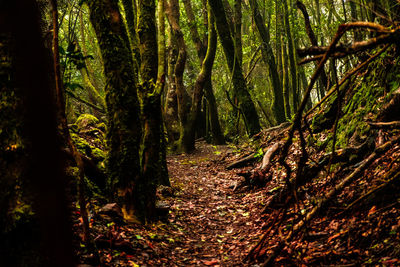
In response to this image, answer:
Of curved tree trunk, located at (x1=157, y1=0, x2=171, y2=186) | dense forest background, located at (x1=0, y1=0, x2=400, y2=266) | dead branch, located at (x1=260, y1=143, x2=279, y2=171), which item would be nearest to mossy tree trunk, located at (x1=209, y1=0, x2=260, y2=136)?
dense forest background, located at (x1=0, y1=0, x2=400, y2=266)

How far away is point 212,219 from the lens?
5.35 metres

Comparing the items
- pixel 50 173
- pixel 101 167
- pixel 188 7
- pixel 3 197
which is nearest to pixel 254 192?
pixel 101 167

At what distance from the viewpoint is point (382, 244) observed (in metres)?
2.46

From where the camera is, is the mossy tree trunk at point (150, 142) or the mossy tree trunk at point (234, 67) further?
the mossy tree trunk at point (234, 67)

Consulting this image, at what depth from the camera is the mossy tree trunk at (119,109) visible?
4.21 meters

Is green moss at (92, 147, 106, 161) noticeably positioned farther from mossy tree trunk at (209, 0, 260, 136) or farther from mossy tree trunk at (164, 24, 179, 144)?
mossy tree trunk at (164, 24, 179, 144)

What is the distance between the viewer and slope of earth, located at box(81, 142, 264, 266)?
3359mm

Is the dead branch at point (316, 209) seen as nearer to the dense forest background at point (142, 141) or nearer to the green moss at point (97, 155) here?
the dense forest background at point (142, 141)

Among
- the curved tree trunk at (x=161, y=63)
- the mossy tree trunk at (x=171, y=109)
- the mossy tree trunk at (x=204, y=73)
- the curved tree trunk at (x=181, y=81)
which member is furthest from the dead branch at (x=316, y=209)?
the mossy tree trunk at (x=171, y=109)

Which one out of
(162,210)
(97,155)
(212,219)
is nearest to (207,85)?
(97,155)

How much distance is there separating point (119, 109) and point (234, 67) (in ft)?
22.6

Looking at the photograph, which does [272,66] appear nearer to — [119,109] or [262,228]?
[262,228]

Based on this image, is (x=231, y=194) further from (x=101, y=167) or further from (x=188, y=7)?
(x=188, y=7)

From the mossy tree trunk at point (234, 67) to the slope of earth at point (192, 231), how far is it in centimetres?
327
